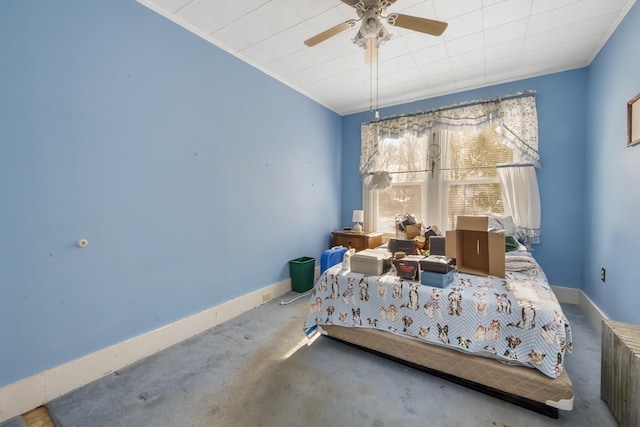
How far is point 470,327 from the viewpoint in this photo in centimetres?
166

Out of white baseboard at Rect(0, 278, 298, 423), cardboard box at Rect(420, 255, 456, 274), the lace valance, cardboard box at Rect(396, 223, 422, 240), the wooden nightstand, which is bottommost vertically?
white baseboard at Rect(0, 278, 298, 423)

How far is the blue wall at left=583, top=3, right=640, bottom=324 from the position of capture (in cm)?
201

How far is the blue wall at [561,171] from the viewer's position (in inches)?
120

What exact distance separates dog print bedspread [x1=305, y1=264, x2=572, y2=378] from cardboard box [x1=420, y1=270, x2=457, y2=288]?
0.04 meters

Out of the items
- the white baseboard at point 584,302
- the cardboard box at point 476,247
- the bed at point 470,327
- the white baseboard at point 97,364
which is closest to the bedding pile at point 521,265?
the bed at point 470,327

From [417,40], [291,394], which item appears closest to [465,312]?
[291,394]

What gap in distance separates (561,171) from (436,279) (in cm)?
258

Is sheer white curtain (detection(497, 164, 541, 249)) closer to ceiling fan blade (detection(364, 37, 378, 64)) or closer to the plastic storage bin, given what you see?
the plastic storage bin

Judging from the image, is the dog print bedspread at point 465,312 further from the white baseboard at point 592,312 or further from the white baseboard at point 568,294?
the white baseboard at point 568,294

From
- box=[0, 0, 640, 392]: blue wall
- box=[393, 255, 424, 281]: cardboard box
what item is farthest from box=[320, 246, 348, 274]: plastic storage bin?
box=[393, 255, 424, 281]: cardboard box

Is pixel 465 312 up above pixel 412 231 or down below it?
below

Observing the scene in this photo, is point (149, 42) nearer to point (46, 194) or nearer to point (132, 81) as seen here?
point (132, 81)

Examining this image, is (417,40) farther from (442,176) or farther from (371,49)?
(442,176)

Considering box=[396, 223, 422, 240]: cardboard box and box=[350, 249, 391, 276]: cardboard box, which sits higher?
box=[396, 223, 422, 240]: cardboard box
